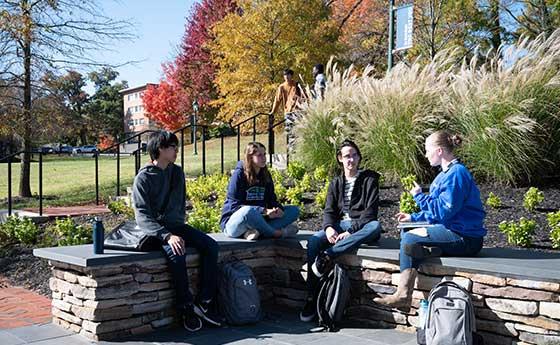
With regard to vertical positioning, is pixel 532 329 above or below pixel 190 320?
above

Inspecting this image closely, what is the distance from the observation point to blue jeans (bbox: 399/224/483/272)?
420 centimetres

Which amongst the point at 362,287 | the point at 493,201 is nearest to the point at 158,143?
the point at 362,287

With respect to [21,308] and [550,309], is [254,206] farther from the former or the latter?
[550,309]

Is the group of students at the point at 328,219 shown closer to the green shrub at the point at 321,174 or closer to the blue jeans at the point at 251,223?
the blue jeans at the point at 251,223

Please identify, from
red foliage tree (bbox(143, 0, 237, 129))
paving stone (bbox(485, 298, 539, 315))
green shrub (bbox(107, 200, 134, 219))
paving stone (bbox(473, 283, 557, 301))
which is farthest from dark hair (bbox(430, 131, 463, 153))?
red foliage tree (bbox(143, 0, 237, 129))

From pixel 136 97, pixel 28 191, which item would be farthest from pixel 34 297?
pixel 136 97

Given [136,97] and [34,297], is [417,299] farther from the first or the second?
[136,97]

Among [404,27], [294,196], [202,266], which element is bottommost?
[202,266]

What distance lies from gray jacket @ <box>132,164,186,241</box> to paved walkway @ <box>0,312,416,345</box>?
76 centimetres

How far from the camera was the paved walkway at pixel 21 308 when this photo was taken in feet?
15.9

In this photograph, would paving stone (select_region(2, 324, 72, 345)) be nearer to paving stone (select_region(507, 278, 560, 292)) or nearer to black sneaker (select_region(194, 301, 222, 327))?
black sneaker (select_region(194, 301, 222, 327))

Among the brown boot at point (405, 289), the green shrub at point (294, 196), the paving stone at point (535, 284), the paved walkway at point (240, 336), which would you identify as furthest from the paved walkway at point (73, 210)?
the paving stone at point (535, 284)

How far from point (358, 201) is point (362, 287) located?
69 cm

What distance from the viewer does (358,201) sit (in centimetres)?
492
